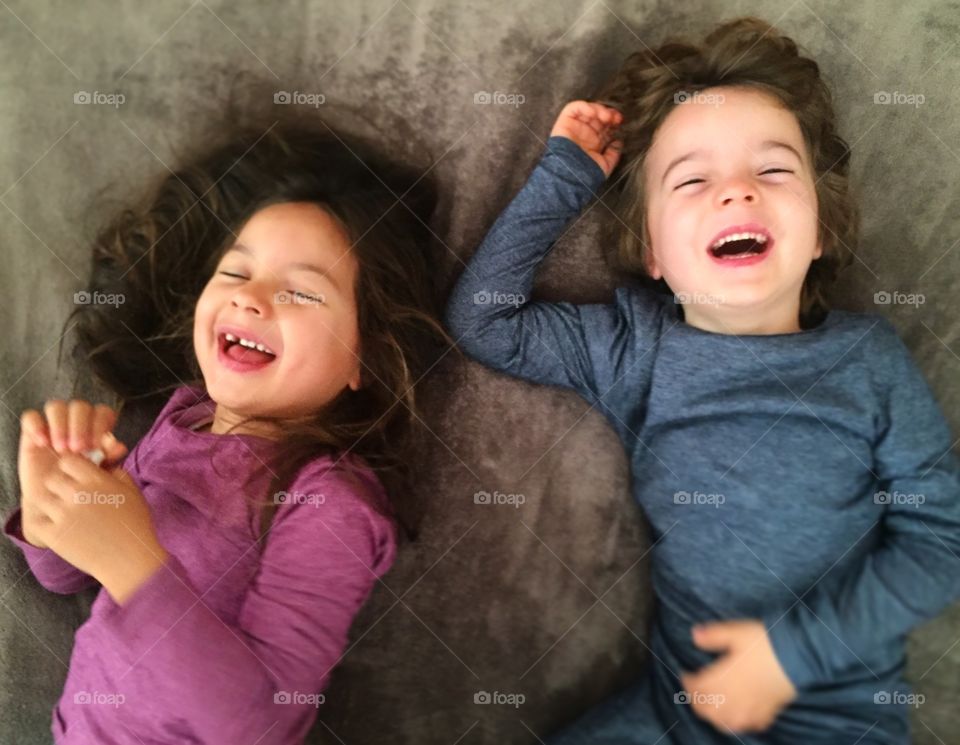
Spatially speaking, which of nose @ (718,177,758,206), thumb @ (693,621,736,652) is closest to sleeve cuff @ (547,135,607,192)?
nose @ (718,177,758,206)

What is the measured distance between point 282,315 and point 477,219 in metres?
0.26

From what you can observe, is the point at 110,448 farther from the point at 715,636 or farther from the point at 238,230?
the point at 715,636

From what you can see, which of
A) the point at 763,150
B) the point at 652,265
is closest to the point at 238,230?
the point at 652,265

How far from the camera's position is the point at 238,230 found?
889 mm

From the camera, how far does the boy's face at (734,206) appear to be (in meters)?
0.83

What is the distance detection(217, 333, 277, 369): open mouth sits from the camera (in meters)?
0.85

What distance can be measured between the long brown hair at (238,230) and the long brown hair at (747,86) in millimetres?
235

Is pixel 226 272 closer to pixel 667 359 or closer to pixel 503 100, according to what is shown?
pixel 503 100

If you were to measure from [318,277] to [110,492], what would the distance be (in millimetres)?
300

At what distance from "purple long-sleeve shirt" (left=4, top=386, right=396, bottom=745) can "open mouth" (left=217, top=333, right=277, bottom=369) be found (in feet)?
0.28

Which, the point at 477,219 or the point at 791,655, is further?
the point at 477,219

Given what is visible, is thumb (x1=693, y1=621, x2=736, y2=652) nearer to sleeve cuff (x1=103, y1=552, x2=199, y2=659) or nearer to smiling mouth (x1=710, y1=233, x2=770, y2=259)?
smiling mouth (x1=710, y1=233, x2=770, y2=259)

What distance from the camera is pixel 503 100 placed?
0.94 meters

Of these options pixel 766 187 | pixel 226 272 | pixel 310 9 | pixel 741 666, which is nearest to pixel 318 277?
pixel 226 272
